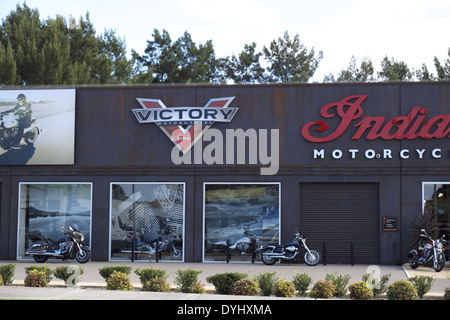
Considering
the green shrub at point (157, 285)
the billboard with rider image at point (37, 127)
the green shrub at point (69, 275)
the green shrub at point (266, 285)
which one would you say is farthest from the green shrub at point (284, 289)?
the billboard with rider image at point (37, 127)

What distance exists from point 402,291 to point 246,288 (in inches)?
130

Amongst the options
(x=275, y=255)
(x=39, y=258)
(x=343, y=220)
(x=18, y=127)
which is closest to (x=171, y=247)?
(x=275, y=255)

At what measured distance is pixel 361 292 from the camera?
13625 mm

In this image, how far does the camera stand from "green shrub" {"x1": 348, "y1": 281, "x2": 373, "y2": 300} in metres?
13.6

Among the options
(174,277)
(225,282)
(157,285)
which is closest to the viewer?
(157,285)

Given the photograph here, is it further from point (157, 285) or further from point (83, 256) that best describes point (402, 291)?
point (83, 256)

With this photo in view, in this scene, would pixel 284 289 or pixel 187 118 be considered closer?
pixel 284 289

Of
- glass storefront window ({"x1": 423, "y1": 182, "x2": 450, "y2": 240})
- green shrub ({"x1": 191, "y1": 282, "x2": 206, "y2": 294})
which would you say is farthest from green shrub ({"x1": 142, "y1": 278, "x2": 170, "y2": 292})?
glass storefront window ({"x1": 423, "y1": 182, "x2": 450, "y2": 240})

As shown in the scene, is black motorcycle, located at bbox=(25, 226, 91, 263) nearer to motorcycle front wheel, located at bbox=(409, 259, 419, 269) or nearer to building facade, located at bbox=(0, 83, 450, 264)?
building facade, located at bbox=(0, 83, 450, 264)

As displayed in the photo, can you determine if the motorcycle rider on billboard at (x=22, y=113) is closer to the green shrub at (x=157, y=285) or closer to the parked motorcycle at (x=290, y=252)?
the parked motorcycle at (x=290, y=252)

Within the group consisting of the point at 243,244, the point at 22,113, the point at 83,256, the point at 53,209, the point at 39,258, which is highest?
the point at 22,113

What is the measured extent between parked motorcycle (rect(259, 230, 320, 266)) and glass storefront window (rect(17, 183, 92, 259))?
267 inches

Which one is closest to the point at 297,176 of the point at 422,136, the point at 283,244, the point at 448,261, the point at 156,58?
the point at 283,244
